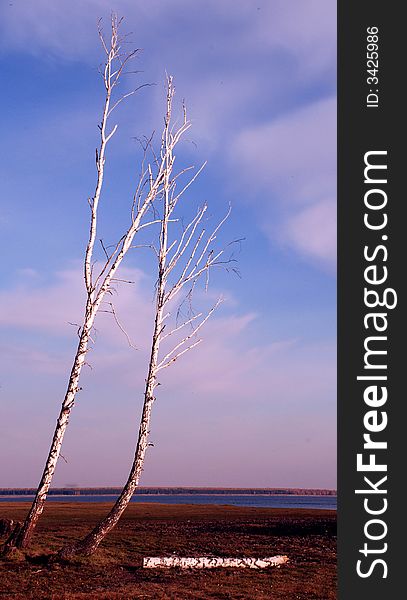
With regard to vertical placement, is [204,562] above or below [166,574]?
above

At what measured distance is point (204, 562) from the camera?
17969mm

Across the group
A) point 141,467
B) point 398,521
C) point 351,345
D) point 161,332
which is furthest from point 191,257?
point 398,521

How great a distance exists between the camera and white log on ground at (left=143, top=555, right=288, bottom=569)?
17.7 meters

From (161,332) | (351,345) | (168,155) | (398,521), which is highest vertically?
(168,155)

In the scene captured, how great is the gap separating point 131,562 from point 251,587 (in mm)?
4391

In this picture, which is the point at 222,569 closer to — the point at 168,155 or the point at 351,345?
the point at 351,345

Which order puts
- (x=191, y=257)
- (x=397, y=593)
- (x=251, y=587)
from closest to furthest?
1. (x=397, y=593)
2. (x=251, y=587)
3. (x=191, y=257)

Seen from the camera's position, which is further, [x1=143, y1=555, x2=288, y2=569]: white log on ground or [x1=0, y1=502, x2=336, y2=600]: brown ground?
[x1=143, y1=555, x2=288, y2=569]: white log on ground

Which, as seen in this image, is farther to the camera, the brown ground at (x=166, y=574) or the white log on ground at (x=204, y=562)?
the white log on ground at (x=204, y=562)

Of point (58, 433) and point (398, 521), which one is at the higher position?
point (58, 433)

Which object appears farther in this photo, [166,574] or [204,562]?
[204,562]

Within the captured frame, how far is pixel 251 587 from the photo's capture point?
Answer: 602 inches

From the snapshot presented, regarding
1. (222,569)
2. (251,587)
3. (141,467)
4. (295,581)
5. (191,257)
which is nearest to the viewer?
(251,587)

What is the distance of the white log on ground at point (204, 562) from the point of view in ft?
58.0
